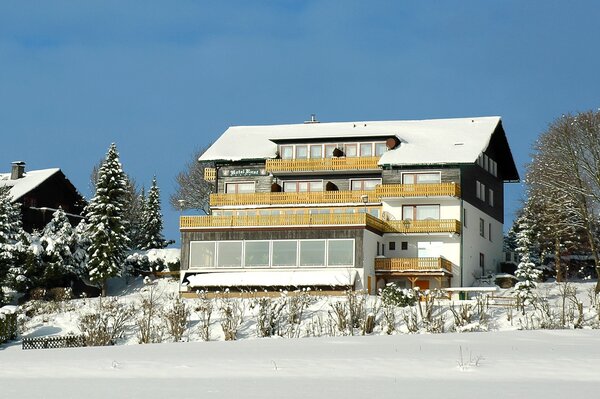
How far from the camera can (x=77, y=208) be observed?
77875 millimetres

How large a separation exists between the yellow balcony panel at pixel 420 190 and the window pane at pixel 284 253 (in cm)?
580

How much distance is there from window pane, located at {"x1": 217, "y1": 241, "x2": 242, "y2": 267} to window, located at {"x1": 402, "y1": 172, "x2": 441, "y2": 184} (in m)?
9.54

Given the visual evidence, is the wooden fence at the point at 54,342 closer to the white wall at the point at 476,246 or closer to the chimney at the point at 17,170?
the white wall at the point at 476,246

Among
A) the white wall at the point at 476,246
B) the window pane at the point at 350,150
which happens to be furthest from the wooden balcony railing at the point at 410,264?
the window pane at the point at 350,150

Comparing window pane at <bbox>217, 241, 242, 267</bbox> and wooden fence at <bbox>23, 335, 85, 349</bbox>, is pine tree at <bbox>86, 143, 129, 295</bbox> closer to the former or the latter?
window pane at <bbox>217, 241, 242, 267</bbox>

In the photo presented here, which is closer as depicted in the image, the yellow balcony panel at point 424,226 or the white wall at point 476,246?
the yellow balcony panel at point 424,226

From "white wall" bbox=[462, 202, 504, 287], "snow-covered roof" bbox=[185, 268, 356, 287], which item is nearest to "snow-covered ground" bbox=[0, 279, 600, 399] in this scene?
"snow-covered roof" bbox=[185, 268, 356, 287]

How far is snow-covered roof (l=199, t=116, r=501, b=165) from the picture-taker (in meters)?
59.0

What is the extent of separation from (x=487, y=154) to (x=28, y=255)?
2627cm

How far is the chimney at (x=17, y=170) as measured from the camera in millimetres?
75938

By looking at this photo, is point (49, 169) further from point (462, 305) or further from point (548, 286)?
point (462, 305)

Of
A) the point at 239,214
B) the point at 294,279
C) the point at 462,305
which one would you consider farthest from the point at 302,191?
the point at 462,305

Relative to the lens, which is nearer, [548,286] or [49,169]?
[548,286]

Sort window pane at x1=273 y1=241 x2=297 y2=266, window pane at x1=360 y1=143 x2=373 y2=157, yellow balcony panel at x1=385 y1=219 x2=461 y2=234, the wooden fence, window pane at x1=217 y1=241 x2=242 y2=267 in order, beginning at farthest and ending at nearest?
window pane at x1=360 y1=143 x2=373 y2=157, yellow balcony panel at x1=385 y1=219 x2=461 y2=234, window pane at x1=217 y1=241 x2=242 y2=267, window pane at x1=273 y1=241 x2=297 y2=266, the wooden fence
